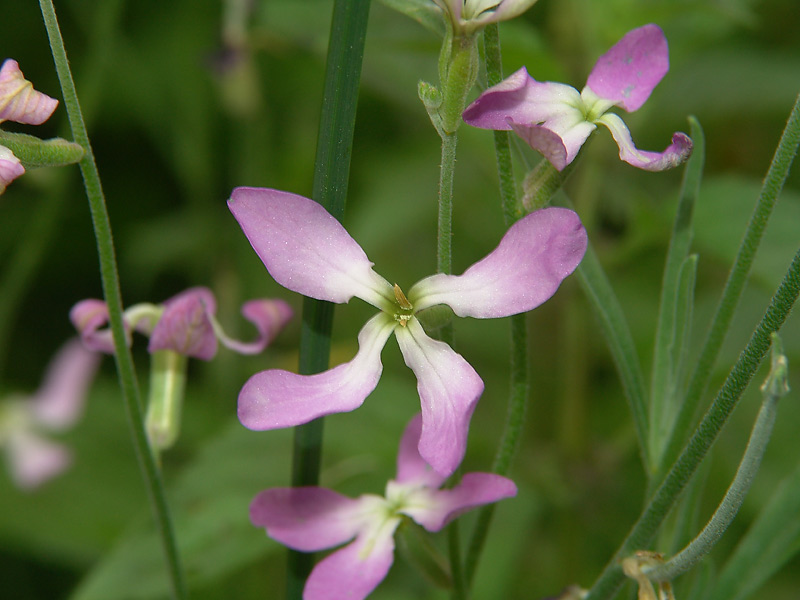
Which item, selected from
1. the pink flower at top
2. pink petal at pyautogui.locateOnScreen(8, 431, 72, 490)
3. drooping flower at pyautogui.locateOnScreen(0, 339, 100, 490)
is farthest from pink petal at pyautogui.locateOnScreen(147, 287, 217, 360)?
pink petal at pyautogui.locateOnScreen(8, 431, 72, 490)

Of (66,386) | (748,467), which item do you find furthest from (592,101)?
(66,386)

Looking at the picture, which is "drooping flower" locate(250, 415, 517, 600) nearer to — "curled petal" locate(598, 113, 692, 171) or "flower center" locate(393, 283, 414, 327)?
"flower center" locate(393, 283, 414, 327)

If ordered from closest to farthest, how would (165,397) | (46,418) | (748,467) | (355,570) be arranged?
1. (748,467)
2. (355,570)
3. (165,397)
4. (46,418)

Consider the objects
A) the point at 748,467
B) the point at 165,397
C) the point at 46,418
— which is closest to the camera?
the point at 748,467

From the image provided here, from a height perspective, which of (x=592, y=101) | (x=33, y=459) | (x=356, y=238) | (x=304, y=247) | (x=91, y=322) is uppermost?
(x=592, y=101)

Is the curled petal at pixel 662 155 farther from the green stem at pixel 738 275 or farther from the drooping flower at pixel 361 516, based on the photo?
the drooping flower at pixel 361 516

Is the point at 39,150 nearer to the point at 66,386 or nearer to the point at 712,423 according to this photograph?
the point at 712,423

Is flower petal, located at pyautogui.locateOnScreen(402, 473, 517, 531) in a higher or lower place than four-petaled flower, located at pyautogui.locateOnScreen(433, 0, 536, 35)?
lower

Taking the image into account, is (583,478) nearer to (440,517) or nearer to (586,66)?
(586,66)

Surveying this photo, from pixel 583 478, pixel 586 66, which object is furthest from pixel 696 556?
pixel 586 66
